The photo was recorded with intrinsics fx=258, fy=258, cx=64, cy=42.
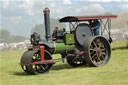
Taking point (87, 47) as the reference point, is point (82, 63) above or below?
below

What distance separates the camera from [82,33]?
12289mm

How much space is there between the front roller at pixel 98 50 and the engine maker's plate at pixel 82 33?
1.06 ft

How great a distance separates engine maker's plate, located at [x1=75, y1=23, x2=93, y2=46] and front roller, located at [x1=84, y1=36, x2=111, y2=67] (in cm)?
32

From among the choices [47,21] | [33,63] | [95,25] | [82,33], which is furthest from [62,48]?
[95,25]

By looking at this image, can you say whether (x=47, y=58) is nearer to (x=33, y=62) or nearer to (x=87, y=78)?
(x=33, y=62)

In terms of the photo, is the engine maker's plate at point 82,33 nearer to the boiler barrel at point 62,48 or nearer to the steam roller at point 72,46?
the steam roller at point 72,46

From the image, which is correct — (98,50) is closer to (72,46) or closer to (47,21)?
(72,46)

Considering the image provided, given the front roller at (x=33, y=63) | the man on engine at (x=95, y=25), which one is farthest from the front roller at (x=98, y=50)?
the front roller at (x=33, y=63)

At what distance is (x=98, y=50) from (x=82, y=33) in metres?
1.12

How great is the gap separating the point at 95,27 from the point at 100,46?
1006 mm

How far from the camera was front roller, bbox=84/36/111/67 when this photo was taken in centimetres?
1195

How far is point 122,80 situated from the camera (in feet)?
26.4

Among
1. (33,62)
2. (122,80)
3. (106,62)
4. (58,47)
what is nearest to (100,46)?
(106,62)

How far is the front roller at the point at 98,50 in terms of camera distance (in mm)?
11953
